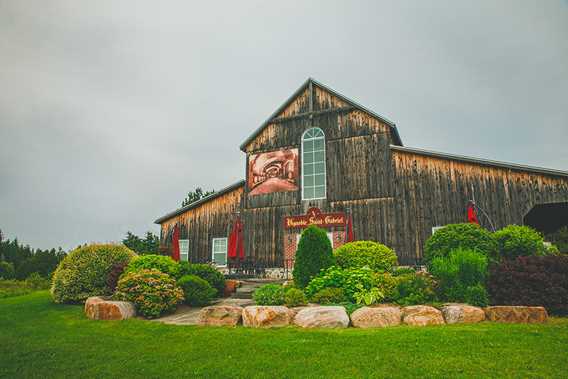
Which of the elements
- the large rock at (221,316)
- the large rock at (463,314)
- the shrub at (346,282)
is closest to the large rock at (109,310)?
the large rock at (221,316)

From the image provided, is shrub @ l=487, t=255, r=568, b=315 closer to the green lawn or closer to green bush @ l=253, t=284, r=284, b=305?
the green lawn

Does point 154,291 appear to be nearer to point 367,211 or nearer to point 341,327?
point 341,327

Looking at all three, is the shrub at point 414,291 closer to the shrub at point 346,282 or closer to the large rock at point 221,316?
the shrub at point 346,282

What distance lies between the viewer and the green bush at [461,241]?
10406 millimetres

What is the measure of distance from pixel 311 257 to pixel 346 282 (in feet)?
4.57

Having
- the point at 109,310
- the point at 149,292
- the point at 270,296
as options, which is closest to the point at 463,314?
the point at 270,296

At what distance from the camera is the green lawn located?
482cm

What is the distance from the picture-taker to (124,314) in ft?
28.4

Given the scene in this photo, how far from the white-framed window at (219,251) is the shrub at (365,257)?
8.02 meters

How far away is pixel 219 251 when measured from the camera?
1894cm

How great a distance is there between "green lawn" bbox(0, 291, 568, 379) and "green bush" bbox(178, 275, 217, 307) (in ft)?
8.83

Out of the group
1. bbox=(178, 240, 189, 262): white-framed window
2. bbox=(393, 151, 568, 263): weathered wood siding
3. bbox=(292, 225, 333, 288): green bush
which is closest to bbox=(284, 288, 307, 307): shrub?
bbox=(292, 225, 333, 288): green bush

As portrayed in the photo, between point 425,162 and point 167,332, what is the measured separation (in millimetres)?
12547

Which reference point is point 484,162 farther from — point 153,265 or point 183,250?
point 183,250
